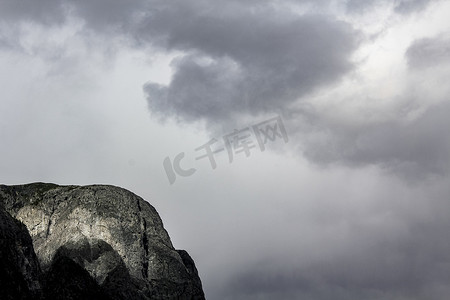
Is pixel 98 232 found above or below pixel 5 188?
below

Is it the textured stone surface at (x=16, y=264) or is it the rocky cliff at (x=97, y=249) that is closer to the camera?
the textured stone surface at (x=16, y=264)

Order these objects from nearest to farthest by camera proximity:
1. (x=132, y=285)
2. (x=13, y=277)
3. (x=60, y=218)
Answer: (x=13, y=277) → (x=132, y=285) → (x=60, y=218)

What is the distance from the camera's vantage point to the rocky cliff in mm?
172250

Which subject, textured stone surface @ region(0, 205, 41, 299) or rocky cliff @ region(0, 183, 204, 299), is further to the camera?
rocky cliff @ region(0, 183, 204, 299)

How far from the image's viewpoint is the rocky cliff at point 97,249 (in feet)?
565

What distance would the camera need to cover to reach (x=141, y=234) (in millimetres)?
195750

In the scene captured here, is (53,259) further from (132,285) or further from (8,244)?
(8,244)

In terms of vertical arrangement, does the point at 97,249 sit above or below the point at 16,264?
above

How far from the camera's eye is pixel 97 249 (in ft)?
598

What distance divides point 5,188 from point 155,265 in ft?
170

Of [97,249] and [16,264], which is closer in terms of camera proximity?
[16,264]

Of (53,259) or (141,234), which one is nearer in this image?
(53,259)

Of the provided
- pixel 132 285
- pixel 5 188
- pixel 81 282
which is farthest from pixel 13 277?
pixel 5 188

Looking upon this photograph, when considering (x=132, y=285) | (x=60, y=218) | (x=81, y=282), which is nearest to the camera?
(x=81, y=282)
